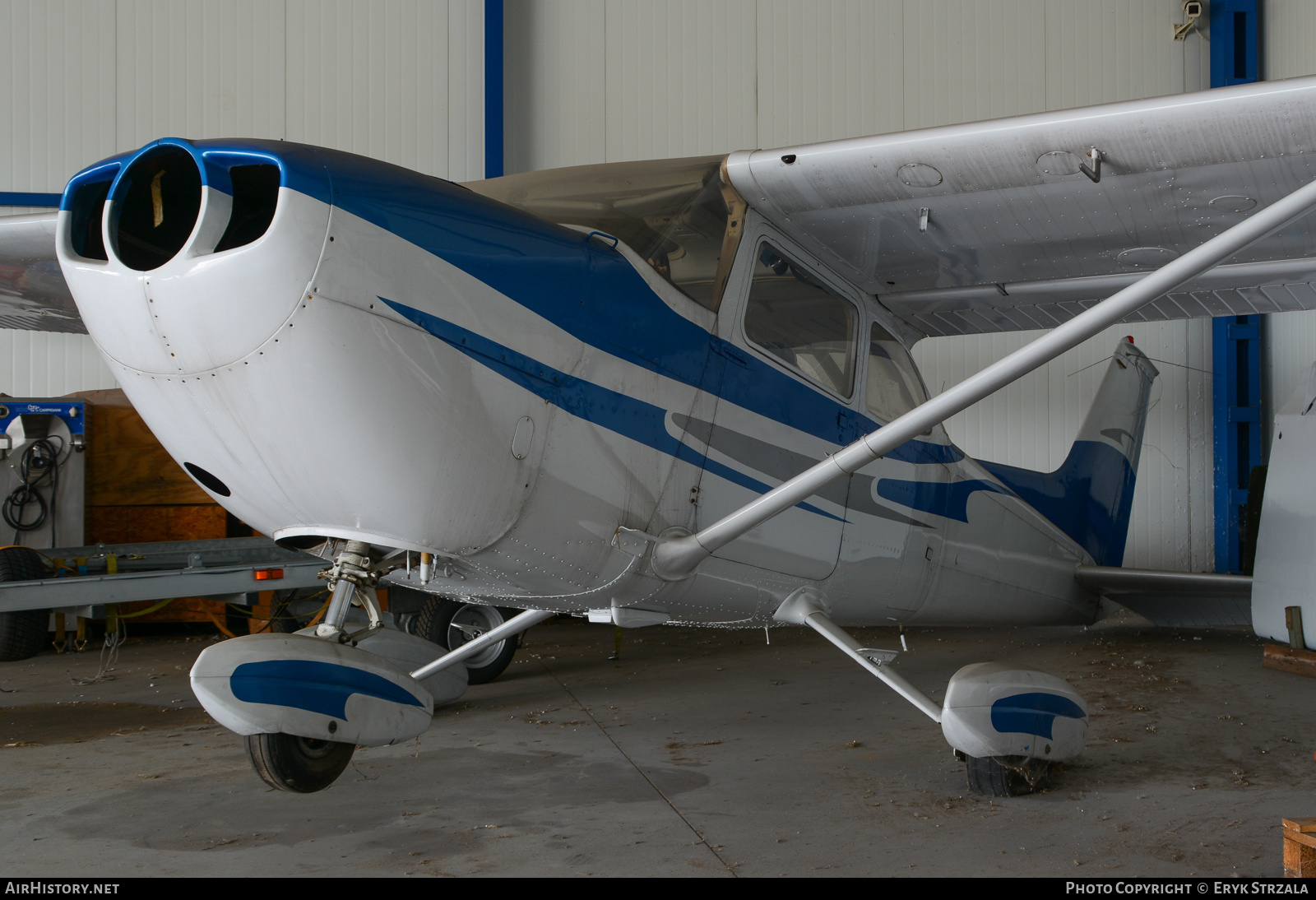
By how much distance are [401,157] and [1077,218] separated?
6981mm

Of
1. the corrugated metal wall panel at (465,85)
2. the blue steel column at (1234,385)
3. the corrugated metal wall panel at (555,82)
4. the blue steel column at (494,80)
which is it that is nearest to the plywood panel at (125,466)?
the corrugated metal wall panel at (465,85)

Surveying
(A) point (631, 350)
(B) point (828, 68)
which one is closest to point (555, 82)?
(B) point (828, 68)

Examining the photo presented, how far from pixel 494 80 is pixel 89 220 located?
7347 millimetres

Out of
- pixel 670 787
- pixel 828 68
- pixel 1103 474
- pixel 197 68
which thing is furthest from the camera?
pixel 828 68

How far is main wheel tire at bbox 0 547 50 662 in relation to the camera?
5.55m

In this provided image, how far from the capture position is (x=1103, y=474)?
19.4ft

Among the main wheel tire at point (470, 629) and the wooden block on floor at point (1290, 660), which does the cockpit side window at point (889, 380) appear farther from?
the wooden block on floor at point (1290, 660)

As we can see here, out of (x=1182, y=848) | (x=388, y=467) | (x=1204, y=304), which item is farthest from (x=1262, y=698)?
(x=388, y=467)

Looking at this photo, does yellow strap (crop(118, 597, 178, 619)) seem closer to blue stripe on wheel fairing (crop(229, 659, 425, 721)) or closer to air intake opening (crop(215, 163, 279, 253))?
blue stripe on wheel fairing (crop(229, 659, 425, 721))

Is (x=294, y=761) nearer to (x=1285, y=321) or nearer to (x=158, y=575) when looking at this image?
(x=158, y=575)

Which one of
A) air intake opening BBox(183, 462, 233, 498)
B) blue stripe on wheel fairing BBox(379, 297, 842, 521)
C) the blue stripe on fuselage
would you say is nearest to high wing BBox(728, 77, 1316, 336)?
the blue stripe on fuselage

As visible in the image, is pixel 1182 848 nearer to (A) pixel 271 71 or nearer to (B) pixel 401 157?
(B) pixel 401 157

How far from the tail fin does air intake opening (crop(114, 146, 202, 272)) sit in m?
4.35

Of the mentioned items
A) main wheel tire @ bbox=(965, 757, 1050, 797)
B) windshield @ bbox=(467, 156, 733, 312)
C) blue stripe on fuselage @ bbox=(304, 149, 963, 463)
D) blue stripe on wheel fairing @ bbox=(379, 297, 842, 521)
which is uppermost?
windshield @ bbox=(467, 156, 733, 312)
